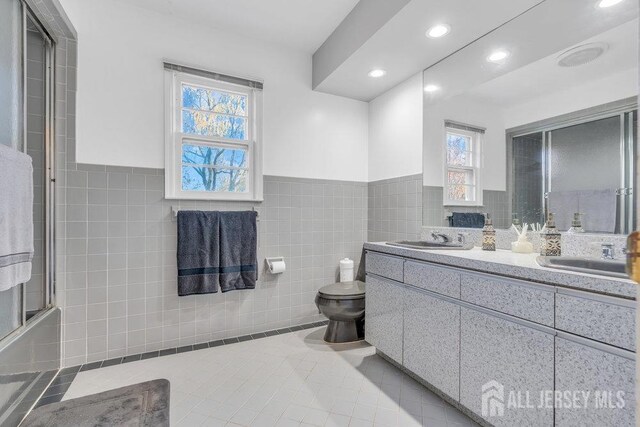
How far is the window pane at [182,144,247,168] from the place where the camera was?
2422mm

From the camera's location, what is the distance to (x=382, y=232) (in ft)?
9.68

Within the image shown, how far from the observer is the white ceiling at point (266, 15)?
Answer: 7.23ft

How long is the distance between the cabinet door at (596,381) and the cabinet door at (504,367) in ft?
0.15

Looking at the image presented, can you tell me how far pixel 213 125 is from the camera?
2520 millimetres

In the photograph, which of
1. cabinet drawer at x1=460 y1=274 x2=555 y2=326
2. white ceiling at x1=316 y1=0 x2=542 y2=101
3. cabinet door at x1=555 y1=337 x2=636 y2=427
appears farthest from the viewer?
white ceiling at x1=316 y1=0 x2=542 y2=101

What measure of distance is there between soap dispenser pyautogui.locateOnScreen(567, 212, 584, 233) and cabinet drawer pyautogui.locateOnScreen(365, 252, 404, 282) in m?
0.91

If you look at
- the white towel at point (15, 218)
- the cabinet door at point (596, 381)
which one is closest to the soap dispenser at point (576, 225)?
the cabinet door at point (596, 381)

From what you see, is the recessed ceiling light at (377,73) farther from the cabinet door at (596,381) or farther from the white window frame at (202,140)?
the cabinet door at (596,381)

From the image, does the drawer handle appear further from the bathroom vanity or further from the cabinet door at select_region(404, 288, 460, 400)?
the cabinet door at select_region(404, 288, 460, 400)

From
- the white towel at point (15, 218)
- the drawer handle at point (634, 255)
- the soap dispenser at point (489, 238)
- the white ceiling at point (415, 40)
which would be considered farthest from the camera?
the soap dispenser at point (489, 238)

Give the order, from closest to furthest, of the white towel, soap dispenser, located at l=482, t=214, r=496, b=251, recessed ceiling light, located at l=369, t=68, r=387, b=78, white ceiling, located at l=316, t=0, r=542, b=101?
1. the white towel
2. white ceiling, located at l=316, t=0, r=542, b=101
3. soap dispenser, located at l=482, t=214, r=496, b=251
4. recessed ceiling light, located at l=369, t=68, r=387, b=78

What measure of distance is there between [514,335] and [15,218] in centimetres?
235

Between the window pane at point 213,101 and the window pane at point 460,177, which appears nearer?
the window pane at point 460,177

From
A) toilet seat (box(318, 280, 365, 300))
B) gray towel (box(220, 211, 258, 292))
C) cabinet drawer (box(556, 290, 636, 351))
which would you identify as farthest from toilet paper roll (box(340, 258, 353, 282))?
cabinet drawer (box(556, 290, 636, 351))
